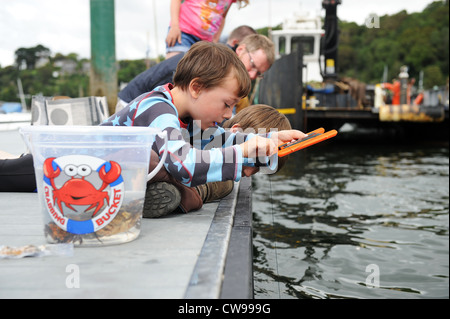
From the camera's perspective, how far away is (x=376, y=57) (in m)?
84.3

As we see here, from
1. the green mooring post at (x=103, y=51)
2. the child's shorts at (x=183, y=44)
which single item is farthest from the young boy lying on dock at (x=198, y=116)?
the green mooring post at (x=103, y=51)

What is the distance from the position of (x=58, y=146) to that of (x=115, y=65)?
226 inches

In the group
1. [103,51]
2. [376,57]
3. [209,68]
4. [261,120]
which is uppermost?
[376,57]

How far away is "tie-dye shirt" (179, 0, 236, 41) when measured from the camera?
4.02 metres

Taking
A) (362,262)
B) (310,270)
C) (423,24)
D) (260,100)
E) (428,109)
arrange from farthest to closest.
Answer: (423,24) < (428,109) < (260,100) < (362,262) < (310,270)

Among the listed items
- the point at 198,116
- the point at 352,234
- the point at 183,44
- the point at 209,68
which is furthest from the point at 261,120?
the point at 352,234

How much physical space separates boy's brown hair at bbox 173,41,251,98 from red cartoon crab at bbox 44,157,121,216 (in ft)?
2.22

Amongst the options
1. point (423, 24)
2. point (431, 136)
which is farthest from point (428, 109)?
point (423, 24)

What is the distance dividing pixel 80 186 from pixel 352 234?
407cm

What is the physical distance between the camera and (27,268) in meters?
1.43

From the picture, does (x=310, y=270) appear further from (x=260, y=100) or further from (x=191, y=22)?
(x=260, y=100)

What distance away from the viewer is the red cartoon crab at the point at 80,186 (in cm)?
154

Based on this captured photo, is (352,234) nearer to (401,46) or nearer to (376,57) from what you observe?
(401,46)
